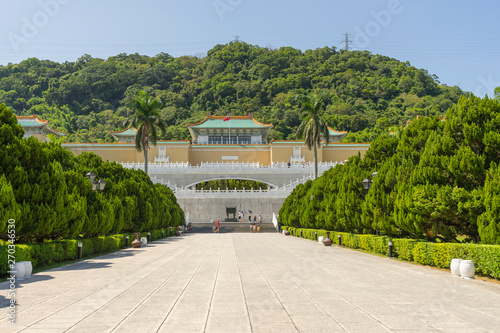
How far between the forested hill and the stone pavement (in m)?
70.2

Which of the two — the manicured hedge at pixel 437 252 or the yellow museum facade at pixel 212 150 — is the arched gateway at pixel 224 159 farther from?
the manicured hedge at pixel 437 252

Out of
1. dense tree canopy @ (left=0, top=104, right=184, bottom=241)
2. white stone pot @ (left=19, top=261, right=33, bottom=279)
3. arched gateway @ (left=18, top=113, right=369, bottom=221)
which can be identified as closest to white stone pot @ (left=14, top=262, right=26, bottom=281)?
white stone pot @ (left=19, top=261, right=33, bottom=279)

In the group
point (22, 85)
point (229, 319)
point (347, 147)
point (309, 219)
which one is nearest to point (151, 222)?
point (309, 219)

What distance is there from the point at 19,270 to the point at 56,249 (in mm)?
3262

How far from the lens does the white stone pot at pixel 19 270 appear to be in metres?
10.4

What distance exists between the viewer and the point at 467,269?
1053cm

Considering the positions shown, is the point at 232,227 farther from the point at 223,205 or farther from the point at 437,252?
the point at 437,252

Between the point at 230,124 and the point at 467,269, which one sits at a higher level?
the point at 230,124

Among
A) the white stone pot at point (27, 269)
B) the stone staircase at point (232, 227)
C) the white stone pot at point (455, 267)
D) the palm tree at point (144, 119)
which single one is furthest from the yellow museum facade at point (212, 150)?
the white stone pot at point (27, 269)

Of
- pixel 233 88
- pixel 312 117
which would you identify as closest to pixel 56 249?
pixel 312 117

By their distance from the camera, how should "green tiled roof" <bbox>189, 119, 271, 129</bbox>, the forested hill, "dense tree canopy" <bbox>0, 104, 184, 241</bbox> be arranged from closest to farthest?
"dense tree canopy" <bbox>0, 104, 184, 241</bbox>
"green tiled roof" <bbox>189, 119, 271, 129</bbox>
the forested hill

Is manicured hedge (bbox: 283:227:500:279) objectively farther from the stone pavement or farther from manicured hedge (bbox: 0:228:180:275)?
manicured hedge (bbox: 0:228:180:275)

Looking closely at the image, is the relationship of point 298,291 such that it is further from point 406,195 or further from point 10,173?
point 10,173

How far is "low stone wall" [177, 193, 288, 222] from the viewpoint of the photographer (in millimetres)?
49031
